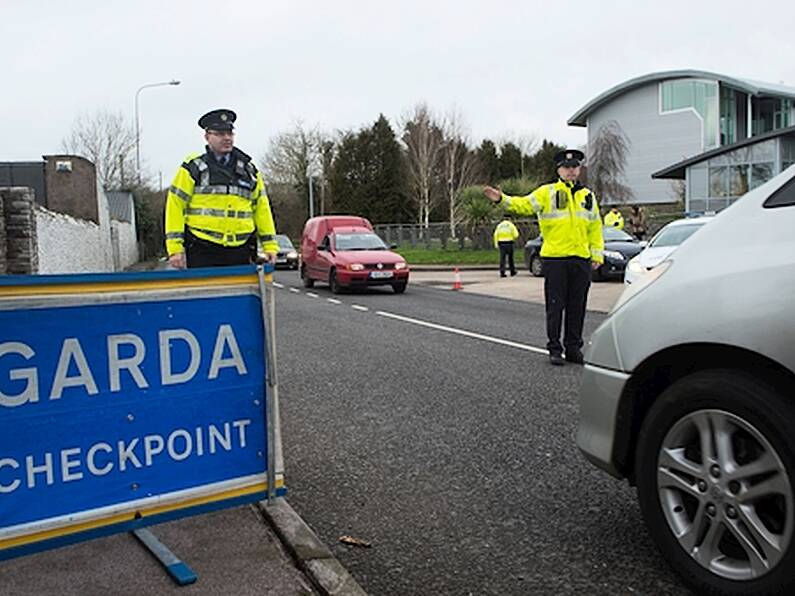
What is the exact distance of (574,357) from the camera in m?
7.71

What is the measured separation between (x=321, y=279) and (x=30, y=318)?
16.4 metres

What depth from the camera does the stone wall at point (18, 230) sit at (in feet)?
33.2

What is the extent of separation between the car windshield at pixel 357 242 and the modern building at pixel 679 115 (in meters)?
35.8

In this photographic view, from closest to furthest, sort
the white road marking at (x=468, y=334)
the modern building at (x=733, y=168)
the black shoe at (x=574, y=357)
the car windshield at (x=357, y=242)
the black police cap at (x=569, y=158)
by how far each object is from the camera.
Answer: the black police cap at (x=569, y=158) → the black shoe at (x=574, y=357) → the white road marking at (x=468, y=334) → the car windshield at (x=357, y=242) → the modern building at (x=733, y=168)

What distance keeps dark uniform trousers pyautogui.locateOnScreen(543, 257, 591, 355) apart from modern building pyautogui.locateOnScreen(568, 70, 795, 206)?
149 feet

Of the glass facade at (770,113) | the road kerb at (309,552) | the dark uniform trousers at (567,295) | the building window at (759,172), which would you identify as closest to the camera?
the road kerb at (309,552)

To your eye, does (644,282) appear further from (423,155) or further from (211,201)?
(423,155)

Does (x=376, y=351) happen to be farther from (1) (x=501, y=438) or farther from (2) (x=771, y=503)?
(2) (x=771, y=503)

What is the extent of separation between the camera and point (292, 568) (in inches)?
120

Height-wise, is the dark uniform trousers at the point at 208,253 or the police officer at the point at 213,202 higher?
the police officer at the point at 213,202

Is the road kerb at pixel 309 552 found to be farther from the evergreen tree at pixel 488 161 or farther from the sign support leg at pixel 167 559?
the evergreen tree at pixel 488 161

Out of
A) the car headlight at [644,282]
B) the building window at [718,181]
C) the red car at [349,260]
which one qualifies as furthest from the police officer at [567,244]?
the building window at [718,181]

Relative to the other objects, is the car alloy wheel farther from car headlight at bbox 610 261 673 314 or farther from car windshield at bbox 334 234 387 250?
car windshield at bbox 334 234 387 250

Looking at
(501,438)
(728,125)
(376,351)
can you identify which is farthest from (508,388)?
(728,125)
